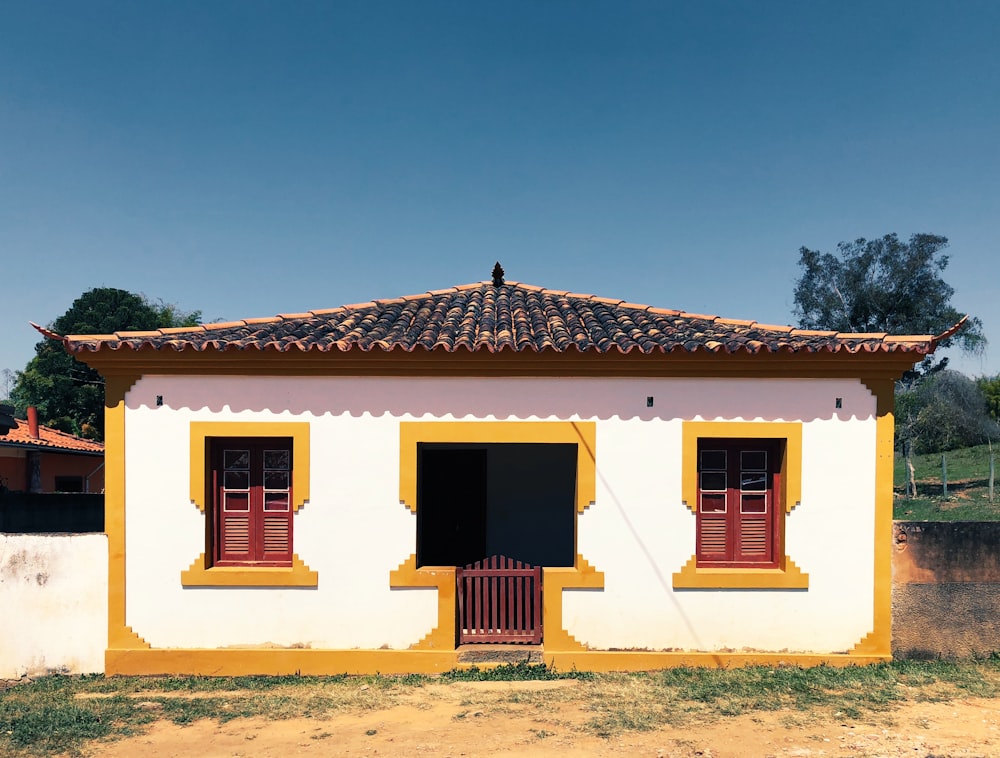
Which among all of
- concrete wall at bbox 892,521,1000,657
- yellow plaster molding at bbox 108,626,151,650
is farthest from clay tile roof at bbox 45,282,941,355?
yellow plaster molding at bbox 108,626,151,650

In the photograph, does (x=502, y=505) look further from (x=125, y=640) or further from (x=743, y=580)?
(x=125, y=640)

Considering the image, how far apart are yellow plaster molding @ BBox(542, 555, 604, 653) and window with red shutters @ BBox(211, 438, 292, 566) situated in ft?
10.5

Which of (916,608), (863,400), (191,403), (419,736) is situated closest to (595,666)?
(419,736)

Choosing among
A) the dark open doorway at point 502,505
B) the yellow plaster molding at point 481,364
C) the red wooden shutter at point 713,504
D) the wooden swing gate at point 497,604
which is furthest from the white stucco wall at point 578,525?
the dark open doorway at point 502,505

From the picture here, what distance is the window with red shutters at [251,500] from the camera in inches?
313

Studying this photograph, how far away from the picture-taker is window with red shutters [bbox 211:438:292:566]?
26.1 ft

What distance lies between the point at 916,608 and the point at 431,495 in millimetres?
6938

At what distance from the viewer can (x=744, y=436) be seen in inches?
306

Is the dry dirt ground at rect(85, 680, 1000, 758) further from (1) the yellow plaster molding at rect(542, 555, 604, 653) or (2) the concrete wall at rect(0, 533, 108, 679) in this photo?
(2) the concrete wall at rect(0, 533, 108, 679)

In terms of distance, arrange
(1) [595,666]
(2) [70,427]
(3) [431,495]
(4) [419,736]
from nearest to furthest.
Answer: (4) [419,736]
(1) [595,666]
(3) [431,495]
(2) [70,427]

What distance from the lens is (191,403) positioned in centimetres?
785

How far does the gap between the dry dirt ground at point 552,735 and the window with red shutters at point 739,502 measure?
6.49ft

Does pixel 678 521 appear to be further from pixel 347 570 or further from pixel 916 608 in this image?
pixel 347 570

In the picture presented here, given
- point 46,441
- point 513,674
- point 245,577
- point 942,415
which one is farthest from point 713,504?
point 942,415
